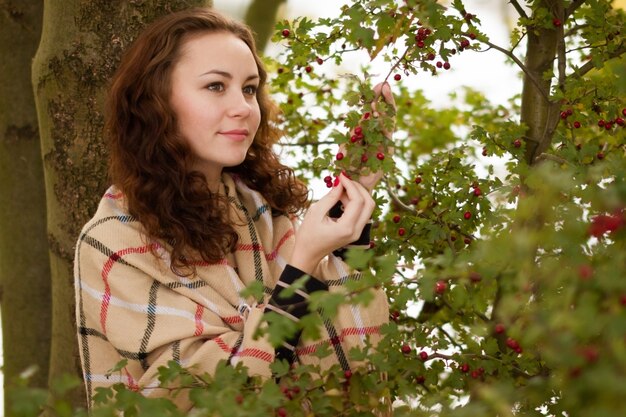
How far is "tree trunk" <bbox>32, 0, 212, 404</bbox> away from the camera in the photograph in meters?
2.78

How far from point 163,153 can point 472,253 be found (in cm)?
133

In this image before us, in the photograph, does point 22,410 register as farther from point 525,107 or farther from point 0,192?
point 0,192

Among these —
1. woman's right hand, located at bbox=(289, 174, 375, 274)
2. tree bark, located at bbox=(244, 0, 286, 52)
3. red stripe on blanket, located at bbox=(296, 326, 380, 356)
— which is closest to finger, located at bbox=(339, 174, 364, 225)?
woman's right hand, located at bbox=(289, 174, 375, 274)

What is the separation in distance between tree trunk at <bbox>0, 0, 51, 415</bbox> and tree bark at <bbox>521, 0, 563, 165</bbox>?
185cm

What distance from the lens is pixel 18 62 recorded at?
351cm

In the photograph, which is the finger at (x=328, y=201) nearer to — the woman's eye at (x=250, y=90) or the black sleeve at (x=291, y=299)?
the black sleeve at (x=291, y=299)

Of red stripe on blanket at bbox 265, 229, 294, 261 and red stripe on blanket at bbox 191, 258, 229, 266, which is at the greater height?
red stripe on blanket at bbox 265, 229, 294, 261

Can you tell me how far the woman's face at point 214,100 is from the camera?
248 cm

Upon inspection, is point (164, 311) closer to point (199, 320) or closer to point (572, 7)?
point (199, 320)

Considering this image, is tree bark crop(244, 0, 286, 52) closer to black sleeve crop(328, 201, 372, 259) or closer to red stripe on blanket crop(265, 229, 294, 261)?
red stripe on blanket crop(265, 229, 294, 261)

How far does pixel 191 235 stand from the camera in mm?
2463

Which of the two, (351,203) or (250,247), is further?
(250,247)

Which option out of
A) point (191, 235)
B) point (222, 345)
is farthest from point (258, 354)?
point (191, 235)

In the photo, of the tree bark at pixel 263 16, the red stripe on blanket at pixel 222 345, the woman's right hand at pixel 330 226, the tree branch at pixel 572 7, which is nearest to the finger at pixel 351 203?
the woman's right hand at pixel 330 226
